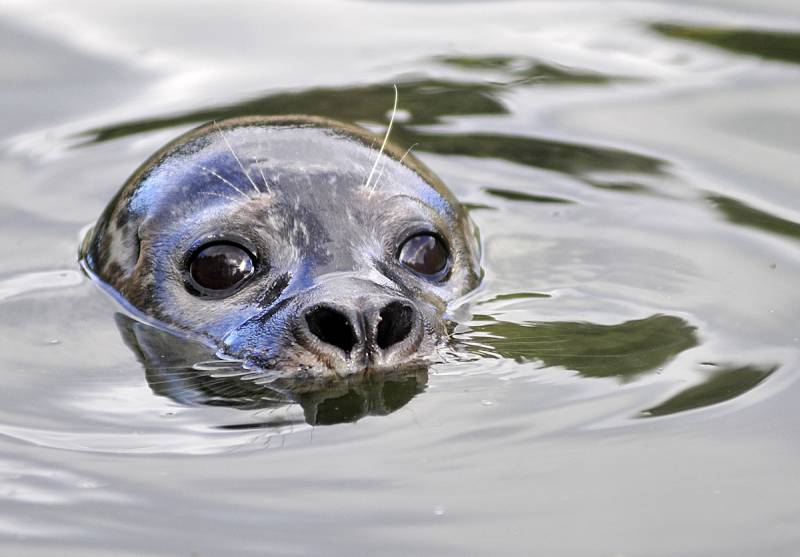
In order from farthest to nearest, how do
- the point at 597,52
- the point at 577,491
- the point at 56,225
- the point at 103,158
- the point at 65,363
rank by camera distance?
the point at 597,52 → the point at 103,158 → the point at 56,225 → the point at 65,363 → the point at 577,491

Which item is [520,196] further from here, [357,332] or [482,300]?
[357,332]

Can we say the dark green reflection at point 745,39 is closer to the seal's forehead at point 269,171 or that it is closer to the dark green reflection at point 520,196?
the dark green reflection at point 520,196

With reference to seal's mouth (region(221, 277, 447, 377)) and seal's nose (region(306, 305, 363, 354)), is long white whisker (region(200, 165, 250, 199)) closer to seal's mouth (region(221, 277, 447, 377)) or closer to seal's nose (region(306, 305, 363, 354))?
seal's mouth (region(221, 277, 447, 377))

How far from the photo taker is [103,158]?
725cm

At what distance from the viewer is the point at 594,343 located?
4930mm

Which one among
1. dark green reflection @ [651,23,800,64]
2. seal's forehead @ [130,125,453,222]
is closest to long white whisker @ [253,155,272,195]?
seal's forehead @ [130,125,453,222]

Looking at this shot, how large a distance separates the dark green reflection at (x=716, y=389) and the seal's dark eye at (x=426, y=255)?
1.18 meters

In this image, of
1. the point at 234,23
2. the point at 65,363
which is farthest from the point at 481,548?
the point at 234,23

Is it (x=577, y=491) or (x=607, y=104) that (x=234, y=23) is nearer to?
(x=607, y=104)

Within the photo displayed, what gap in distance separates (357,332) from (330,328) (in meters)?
0.10

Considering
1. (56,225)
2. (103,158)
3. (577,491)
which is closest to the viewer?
(577,491)

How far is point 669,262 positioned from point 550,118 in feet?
6.66

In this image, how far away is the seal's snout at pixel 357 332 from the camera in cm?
444

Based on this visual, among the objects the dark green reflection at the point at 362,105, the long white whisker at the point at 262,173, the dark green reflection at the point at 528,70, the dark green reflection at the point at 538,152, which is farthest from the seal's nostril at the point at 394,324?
the dark green reflection at the point at 528,70
